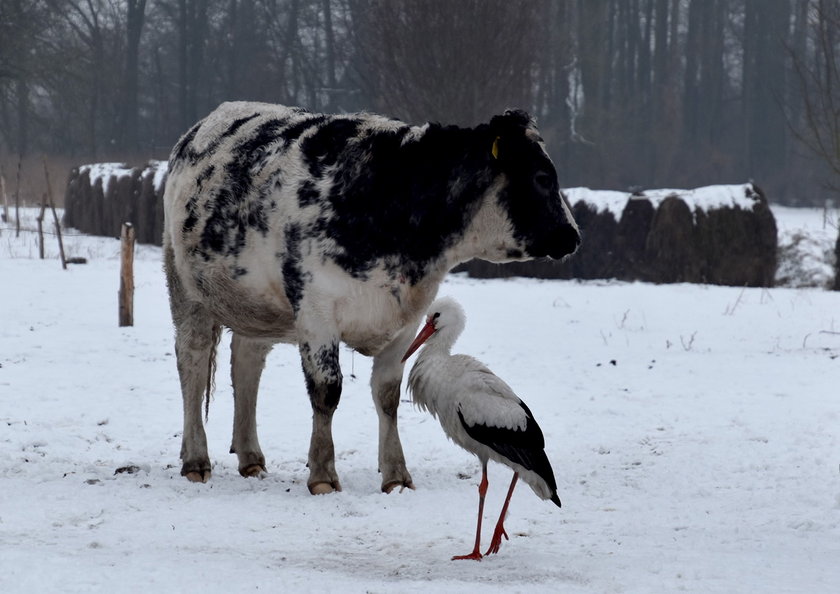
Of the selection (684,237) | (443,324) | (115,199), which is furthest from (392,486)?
(115,199)

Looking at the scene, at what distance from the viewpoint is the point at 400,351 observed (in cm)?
705

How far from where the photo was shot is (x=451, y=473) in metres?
7.54

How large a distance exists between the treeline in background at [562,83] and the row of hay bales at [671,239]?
2006 centimetres

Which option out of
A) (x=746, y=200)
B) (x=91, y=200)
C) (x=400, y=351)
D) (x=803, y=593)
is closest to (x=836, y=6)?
(x=746, y=200)

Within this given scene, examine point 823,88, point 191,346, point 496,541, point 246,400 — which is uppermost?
point 823,88

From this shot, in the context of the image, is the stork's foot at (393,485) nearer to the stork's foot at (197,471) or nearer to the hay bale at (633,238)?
the stork's foot at (197,471)

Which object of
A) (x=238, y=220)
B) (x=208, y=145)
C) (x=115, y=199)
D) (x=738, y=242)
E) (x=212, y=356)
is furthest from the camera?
(x=115, y=199)

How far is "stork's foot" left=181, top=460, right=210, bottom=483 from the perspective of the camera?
7223 millimetres

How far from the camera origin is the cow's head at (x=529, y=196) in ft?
21.7

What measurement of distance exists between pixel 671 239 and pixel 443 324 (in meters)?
13.8

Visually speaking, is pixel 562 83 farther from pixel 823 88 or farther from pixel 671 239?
pixel 823 88

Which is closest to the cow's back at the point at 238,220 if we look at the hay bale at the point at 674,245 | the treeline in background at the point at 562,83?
the hay bale at the point at 674,245

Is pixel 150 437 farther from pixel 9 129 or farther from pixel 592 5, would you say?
pixel 9 129

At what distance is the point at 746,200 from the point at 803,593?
15301mm
